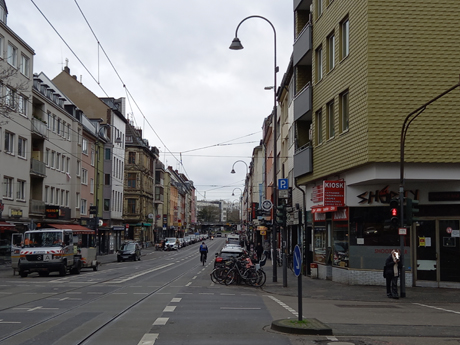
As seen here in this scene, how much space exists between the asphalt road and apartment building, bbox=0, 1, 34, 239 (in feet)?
64.3

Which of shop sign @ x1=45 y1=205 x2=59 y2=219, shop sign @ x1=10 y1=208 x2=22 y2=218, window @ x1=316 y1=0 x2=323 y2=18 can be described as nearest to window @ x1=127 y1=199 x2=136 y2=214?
shop sign @ x1=45 y1=205 x2=59 y2=219

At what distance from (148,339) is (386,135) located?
46.0ft

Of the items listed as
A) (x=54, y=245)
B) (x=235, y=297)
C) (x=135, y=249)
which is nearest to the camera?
(x=235, y=297)

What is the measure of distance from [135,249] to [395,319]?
42252mm

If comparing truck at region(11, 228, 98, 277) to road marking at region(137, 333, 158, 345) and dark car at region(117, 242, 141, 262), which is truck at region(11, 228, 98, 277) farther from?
dark car at region(117, 242, 141, 262)

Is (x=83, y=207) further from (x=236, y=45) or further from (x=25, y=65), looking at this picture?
(x=236, y=45)

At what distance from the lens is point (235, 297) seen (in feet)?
62.6

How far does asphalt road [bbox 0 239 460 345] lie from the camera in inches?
427

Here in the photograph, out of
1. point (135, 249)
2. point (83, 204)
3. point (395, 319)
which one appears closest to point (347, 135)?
point (395, 319)

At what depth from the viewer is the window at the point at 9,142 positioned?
40844 millimetres

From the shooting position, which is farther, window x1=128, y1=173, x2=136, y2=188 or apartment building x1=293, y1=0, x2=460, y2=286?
window x1=128, y1=173, x2=136, y2=188

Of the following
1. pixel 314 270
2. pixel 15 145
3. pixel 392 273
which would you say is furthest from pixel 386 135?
pixel 15 145

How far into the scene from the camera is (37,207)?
1818 inches

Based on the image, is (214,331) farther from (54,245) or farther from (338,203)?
(54,245)
